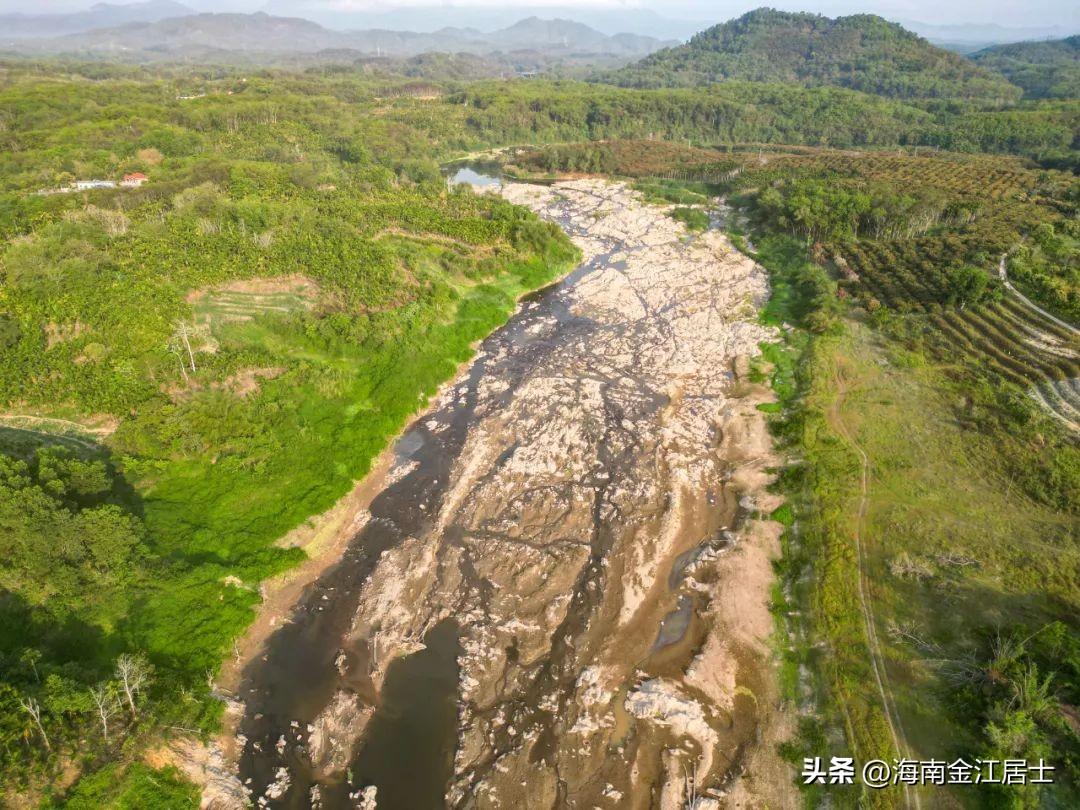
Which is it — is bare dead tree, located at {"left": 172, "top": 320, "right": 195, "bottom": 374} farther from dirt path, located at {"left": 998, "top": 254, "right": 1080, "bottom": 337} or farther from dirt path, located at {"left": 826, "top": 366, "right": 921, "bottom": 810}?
dirt path, located at {"left": 998, "top": 254, "right": 1080, "bottom": 337}

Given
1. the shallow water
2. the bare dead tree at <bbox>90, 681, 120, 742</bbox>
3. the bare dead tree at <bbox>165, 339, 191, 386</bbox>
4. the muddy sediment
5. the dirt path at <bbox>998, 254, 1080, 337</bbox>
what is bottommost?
the muddy sediment

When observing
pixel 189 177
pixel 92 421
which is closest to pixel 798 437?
pixel 92 421

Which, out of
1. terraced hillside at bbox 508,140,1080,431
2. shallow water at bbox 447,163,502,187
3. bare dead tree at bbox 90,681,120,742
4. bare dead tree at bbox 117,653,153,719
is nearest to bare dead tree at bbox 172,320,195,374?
bare dead tree at bbox 117,653,153,719

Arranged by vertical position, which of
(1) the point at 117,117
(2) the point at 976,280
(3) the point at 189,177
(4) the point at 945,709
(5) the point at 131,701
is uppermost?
(1) the point at 117,117

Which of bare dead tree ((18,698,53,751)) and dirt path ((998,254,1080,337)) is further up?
dirt path ((998,254,1080,337))

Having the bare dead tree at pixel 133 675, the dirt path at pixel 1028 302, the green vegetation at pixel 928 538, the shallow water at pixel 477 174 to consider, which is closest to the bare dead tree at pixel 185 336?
the bare dead tree at pixel 133 675

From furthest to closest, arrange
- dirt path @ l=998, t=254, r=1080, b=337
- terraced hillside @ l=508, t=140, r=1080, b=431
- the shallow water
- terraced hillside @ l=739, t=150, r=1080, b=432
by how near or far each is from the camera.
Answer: the shallow water < dirt path @ l=998, t=254, r=1080, b=337 < terraced hillside @ l=508, t=140, r=1080, b=431 < terraced hillside @ l=739, t=150, r=1080, b=432

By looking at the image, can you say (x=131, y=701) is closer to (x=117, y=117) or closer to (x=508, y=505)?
(x=508, y=505)
